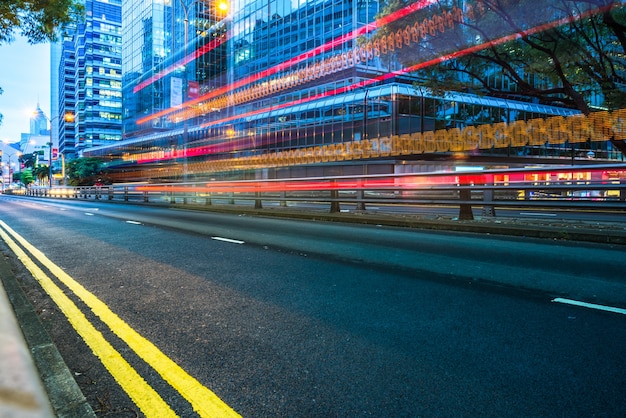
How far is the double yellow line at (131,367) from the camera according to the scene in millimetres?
2326

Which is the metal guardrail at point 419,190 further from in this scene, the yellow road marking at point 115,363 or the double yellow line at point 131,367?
the yellow road marking at point 115,363

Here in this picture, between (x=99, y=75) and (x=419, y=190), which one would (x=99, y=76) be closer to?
(x=99, y=75)

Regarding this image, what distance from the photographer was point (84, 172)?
7794cm

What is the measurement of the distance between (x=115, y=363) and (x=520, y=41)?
19.1m

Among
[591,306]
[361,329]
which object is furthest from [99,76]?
[591,306]

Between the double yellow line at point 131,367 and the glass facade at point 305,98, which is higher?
the glass facade at point 305,98

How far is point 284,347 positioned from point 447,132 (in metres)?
44.2

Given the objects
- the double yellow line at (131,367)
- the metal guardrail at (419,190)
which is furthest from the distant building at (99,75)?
the double yellow line at (131,367)

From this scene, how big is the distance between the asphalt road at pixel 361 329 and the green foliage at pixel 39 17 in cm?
734

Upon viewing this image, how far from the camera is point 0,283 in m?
4.78

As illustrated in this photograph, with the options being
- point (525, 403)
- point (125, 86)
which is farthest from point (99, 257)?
point (125, 86)

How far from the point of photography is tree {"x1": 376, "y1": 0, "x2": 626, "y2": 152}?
1446 centimetres

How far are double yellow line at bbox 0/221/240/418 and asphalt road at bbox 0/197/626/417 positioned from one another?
0.03 metres

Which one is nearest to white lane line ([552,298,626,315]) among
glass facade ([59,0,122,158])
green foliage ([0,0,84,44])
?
green foliage ([0,0,84,44])
